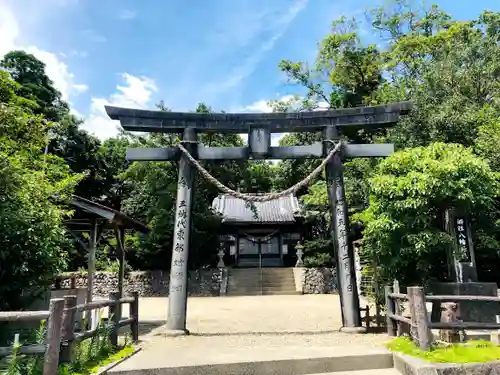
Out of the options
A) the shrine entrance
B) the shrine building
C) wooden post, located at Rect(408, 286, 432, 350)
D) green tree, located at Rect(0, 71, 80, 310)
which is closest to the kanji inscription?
wooden post, located at Rect(408, 286, 432, 350)

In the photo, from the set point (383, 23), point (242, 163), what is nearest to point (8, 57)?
point (242, 163)

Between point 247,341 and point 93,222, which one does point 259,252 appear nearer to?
point 93,222

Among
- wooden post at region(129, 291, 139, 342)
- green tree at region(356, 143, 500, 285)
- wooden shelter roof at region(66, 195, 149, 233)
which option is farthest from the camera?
wooden shelter roof at region(66, 195, 149, 233)

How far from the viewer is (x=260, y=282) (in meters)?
21.6

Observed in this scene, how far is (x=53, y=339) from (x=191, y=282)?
17.5 m

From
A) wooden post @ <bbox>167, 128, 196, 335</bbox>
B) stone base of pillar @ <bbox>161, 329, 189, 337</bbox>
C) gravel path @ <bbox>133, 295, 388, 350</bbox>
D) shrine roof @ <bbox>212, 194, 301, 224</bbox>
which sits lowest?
gravel path @ <bbox>133, 295, 388, 350</bbox>

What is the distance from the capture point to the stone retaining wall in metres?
21.3

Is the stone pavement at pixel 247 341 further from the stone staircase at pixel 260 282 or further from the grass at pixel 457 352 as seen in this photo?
the stone staircase at pixel 260 282

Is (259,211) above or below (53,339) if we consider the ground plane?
above

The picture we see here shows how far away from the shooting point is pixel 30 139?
312 inches

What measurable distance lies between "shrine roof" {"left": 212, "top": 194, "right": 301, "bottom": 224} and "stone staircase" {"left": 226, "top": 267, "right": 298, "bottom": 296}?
3574 millimetres

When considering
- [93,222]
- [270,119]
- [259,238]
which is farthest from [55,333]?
[259,238]

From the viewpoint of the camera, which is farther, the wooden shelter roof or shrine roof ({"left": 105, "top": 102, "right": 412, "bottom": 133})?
the wooden shelter roof

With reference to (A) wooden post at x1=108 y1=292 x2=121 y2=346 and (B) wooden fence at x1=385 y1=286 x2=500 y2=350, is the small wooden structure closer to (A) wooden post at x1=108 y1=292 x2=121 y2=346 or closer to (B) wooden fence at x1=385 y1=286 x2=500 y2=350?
(A) wooden post at x1=108 y1=292 x2=121 y2=346
